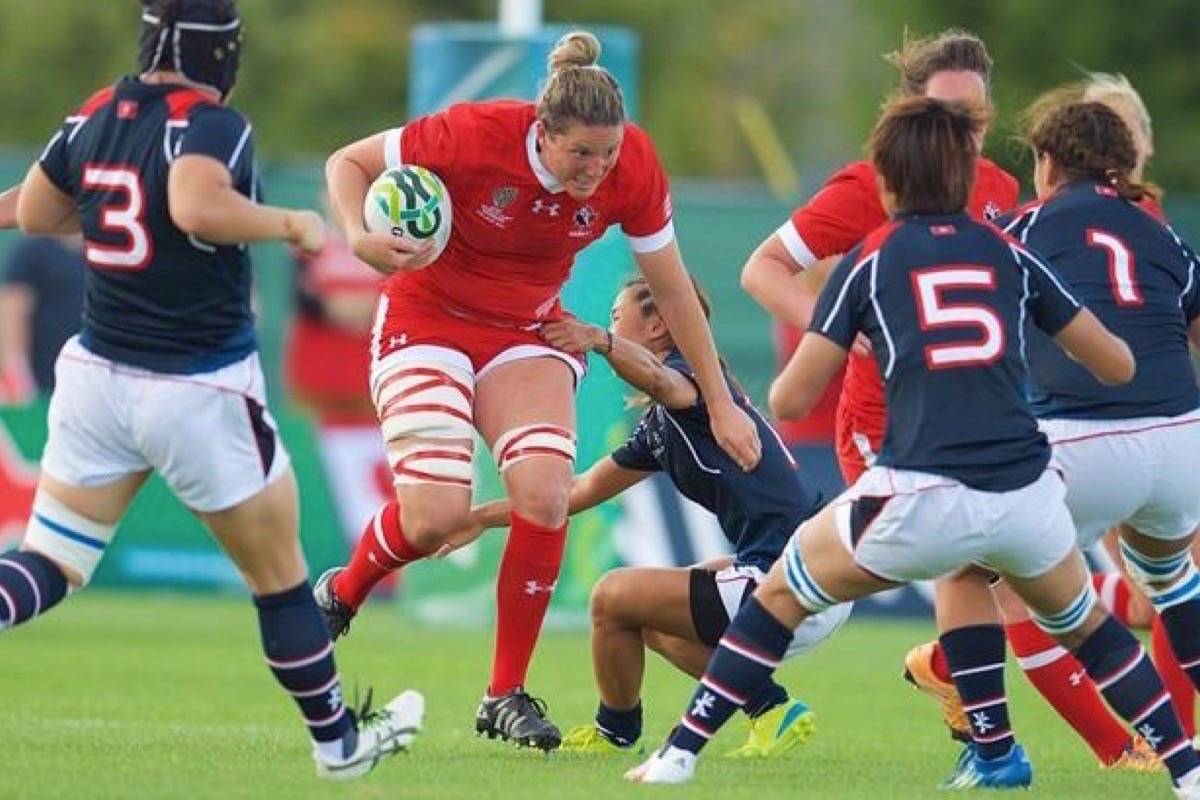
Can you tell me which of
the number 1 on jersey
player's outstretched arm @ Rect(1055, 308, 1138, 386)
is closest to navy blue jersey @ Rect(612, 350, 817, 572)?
the number 1 on jersey

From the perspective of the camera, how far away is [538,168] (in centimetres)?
786

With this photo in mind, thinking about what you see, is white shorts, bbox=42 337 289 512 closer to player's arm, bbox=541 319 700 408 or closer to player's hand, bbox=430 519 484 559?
player's hand, bbox=430 519 484 559

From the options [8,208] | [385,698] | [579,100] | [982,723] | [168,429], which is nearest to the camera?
[168,429]

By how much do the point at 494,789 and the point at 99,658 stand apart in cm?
546

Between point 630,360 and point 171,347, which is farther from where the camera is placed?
point 630,360

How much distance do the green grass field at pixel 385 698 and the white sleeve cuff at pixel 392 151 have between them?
1841 mm

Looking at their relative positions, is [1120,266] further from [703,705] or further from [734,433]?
[703,705]

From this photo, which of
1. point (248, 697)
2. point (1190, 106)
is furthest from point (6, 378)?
point (1190, 106)

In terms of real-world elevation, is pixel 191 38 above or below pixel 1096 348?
above

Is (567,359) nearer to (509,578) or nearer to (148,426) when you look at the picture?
(509,578)

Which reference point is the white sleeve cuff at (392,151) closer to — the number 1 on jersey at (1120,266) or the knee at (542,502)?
the knee at (542,502)

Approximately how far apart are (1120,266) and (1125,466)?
59 cm

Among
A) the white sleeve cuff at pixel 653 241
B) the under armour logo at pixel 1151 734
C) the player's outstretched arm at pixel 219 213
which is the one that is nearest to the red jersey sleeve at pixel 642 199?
the white sleeve cuff at pixel 653 241

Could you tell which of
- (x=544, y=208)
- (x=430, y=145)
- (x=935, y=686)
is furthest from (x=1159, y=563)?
(x=430, y=145)
